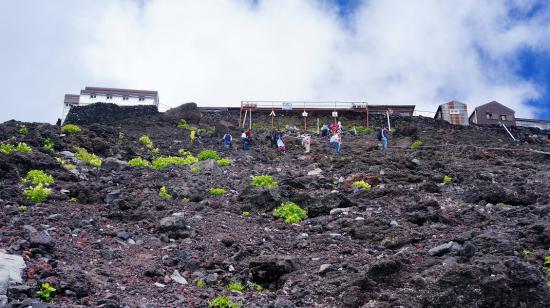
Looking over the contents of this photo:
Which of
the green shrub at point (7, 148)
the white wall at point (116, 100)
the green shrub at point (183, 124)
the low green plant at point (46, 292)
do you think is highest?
the white wall at point (116, 100)

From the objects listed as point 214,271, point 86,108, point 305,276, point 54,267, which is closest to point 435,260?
point 305,276

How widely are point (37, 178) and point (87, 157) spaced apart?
660cm

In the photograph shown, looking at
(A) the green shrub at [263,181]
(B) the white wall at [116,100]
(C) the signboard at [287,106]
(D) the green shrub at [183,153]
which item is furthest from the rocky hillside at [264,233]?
(B) the white wall at [116,100]

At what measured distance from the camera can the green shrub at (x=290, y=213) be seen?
48.4ft

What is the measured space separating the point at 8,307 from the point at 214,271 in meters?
4.08

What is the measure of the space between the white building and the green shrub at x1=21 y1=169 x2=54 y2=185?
67.2 m

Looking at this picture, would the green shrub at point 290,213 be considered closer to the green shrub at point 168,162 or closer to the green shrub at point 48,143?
the green shrub at point 168,162

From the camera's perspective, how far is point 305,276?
398 inches

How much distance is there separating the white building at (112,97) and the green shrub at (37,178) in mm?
67246

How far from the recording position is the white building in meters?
83.1

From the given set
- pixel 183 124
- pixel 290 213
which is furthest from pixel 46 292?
pixel 183 124

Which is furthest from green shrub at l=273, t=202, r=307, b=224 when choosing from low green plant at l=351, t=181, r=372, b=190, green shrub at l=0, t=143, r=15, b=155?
green shrub at l=0, t=143, r=15, b=155

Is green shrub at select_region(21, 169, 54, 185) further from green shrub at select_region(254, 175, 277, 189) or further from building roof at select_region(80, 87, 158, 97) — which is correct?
building roof at select_region(80, 87, 158, 97)

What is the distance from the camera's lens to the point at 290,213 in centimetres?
1511
